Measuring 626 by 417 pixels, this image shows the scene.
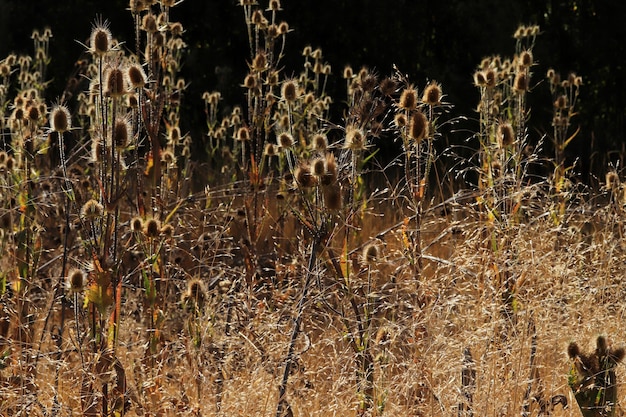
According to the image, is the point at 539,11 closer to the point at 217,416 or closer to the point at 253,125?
the point at 253,125

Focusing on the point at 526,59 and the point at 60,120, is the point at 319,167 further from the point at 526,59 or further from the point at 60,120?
the point at 526,59

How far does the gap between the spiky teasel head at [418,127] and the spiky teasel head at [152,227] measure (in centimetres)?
78

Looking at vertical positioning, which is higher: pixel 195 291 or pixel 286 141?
pixel 286 141

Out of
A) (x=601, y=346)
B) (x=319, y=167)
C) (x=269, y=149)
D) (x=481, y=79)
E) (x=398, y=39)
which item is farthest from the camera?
(x=398, y=39)

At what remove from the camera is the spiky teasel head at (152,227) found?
289cm

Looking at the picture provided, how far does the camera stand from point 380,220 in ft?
17.9

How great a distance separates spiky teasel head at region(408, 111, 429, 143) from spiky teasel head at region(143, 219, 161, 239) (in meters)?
0.78

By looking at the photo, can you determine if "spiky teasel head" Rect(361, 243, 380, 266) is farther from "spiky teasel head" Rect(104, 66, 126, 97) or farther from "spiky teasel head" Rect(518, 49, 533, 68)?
"spiky teasel head" Rect(518, 49, 533, 68)

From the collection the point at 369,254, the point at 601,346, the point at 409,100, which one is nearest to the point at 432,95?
the point at 409,100

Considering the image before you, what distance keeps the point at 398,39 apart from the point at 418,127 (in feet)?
16.5

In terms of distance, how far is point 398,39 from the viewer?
7898 mm

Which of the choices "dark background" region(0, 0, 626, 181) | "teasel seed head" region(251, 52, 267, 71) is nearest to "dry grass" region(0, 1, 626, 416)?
"teasel seed head" region(251, 52, 267, 71)

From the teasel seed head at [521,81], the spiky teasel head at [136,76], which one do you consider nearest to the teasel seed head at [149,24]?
the spiky teasel head at [136,76]

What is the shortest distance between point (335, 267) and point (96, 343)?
69 centimetres
